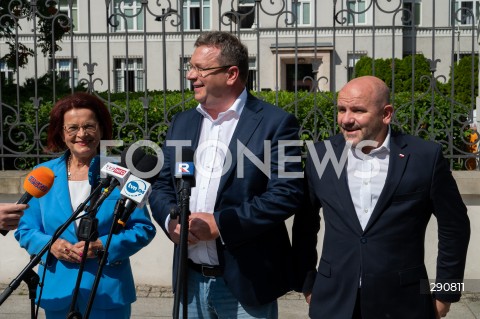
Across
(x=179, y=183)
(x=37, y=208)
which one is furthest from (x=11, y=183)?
(x=179, y=183)

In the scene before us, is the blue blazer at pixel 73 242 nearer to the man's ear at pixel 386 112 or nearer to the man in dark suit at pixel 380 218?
the man in dark suit at pixel 380 218

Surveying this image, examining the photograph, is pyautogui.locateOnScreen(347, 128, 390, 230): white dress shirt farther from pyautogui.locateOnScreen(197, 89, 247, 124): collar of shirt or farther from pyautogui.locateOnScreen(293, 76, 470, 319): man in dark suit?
pyautogui.locateOnScreen(197, 89, 247, 124): collar of shirt

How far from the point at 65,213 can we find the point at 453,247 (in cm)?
191

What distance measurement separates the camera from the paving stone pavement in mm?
6484

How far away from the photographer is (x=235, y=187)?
3.67 meters

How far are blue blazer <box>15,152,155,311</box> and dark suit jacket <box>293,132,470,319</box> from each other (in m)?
1.02

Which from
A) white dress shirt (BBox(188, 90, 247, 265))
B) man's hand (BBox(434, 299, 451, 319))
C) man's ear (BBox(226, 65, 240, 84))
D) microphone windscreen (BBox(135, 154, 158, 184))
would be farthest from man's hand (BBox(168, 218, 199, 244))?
man's hand (BBox(434, 299, 451, 319))

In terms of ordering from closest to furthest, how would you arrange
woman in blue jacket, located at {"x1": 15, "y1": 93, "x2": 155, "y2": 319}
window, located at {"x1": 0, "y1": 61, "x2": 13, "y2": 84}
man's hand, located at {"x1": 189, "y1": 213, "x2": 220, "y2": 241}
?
man's hand, located at {"x1": 189, "y1": 213, "x2": 220, "y2": 241} < woman in blue jacket, located at {"x1": 15, "y1": 93, "x2": 155, "y2": 319} < window, located at {"x1": 0, "y1": 61, "x2": 13, "y2": 84}

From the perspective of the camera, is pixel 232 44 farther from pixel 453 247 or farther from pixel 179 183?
pixel 453 247

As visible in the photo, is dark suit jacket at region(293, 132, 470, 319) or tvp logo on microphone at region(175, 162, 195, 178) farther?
dark suit jacket at region(293, 132, 470, 319)

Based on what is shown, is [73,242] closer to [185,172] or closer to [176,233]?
[176,233]

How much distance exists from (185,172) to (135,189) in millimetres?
267

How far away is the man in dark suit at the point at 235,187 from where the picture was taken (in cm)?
362

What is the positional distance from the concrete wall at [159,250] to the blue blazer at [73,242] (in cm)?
277
